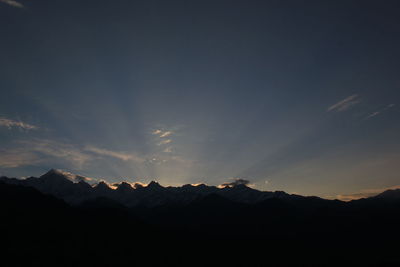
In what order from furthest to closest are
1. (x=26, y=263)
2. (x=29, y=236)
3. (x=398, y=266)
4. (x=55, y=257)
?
1. (x=29, y=236)
2. (x=55, y=257)
3. (x=26, y=263)
4. (x=398, y=266)

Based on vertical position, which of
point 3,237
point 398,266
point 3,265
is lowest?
point 398,266

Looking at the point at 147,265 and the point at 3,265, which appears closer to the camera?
the point at 3,265

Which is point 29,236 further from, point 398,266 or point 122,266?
point 398,266

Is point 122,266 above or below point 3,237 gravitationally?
below

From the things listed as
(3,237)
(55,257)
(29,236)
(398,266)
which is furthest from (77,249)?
(398,266)

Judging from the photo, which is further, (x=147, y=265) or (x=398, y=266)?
(x=147, y=265)

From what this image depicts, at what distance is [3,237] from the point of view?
19225cm

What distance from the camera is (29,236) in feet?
654

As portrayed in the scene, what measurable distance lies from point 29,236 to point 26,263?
38617mm

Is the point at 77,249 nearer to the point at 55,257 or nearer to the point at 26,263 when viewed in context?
the point at 55,257

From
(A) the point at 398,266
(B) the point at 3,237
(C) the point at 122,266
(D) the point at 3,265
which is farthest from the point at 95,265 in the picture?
(A) the point at 398,266

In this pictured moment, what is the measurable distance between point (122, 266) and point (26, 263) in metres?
52.5

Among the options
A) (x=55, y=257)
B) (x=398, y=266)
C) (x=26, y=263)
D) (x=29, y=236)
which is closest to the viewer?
(x=398, y=266)

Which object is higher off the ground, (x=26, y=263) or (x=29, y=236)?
(x=29, y=236)
